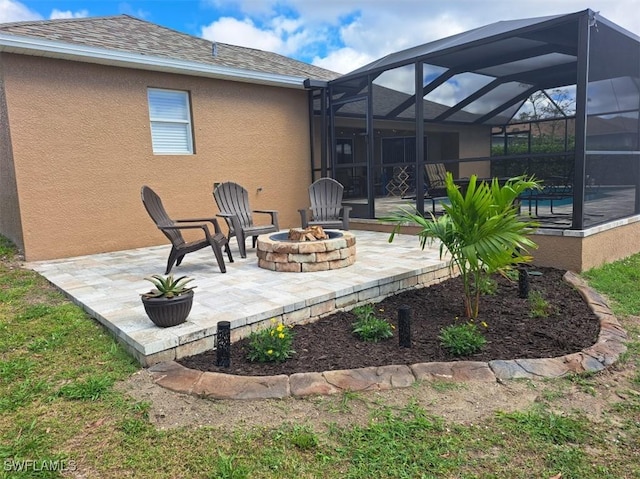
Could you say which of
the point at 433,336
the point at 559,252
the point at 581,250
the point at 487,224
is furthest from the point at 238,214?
the point at 581,250

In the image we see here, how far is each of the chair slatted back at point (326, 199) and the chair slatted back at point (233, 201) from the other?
1.14 metres

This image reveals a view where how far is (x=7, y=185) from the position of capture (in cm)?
673

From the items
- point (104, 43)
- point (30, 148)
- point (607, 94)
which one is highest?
point (104, 43)

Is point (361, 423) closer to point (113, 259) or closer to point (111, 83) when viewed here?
point (113, 259)

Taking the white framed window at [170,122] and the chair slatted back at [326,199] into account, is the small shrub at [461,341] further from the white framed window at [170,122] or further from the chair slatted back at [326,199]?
the white framed window at [170,122]

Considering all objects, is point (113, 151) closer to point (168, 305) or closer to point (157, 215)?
point (157, 215)

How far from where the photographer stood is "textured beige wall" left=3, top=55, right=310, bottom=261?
602 cm

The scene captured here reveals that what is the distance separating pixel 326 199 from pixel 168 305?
4.34 meters

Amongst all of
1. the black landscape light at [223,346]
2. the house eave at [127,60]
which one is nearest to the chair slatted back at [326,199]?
the house eave at [127,60]

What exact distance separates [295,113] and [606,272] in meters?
6.10

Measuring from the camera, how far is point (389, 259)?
5.39 meters

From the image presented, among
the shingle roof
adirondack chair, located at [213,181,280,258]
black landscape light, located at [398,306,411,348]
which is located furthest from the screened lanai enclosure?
black landscape light, located at [398,306,411,348]

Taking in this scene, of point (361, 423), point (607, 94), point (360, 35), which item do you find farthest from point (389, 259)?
point (360, 35)

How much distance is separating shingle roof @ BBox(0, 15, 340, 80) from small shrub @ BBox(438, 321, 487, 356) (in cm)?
601
